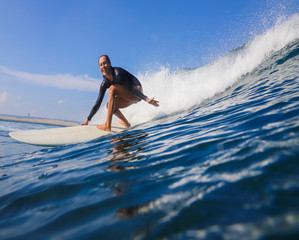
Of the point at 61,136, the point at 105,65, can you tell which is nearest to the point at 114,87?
the point at 105,65

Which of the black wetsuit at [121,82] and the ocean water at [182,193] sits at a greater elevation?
the black wetsuit at [121,82]

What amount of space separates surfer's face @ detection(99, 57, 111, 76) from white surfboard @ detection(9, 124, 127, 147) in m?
1.52

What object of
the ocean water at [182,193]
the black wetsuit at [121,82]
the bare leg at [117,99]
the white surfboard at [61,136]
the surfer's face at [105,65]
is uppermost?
A: the surfer's face at [105,65]

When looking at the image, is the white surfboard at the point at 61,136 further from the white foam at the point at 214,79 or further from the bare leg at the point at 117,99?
the white foam at the point at 214,79

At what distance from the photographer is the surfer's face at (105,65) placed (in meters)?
4.95

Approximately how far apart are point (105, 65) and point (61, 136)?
2099 millimetres

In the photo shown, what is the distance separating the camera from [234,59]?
32.1ft

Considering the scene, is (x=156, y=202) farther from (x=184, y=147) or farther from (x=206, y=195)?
(x=184, y=147)

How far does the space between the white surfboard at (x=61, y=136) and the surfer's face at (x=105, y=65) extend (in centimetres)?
152

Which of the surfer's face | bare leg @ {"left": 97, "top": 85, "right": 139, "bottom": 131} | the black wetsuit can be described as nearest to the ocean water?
A: bare leg @ {"left": 97, "top": 85, "right": 139, "bottom": 131}

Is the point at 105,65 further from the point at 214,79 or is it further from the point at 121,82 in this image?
the point at 214,79

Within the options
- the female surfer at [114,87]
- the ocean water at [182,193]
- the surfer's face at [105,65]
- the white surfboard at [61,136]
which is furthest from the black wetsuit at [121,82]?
the ocean water at [182,193]

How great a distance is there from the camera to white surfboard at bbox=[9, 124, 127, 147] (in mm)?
4871

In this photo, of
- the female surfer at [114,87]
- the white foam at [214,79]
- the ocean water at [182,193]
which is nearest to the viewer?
the ocean water at [182,193]
